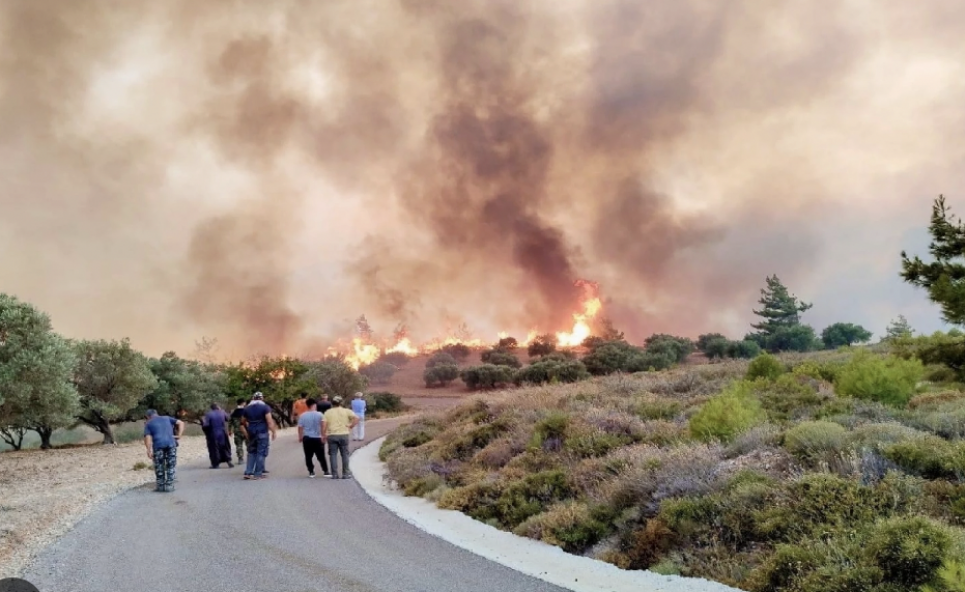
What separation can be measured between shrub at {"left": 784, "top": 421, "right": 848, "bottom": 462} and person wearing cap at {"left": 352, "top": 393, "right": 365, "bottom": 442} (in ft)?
63.0

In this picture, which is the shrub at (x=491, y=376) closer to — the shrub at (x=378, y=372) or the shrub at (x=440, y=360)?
the shrub at (x=440, y=360)

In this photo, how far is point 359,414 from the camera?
29.3 metres

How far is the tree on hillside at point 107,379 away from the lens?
1479 inches

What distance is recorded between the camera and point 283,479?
18.5m

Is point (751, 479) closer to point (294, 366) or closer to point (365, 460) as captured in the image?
point (365, 460)

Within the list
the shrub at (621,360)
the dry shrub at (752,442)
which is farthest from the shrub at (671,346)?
the dry shrub at (752,442)

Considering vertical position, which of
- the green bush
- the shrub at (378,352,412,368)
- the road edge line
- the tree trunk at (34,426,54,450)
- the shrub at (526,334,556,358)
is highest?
the shrub at (378,352,412,368)

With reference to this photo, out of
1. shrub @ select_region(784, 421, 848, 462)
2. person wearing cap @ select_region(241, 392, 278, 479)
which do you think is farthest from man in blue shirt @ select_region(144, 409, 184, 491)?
shrub @ select_region(784, 421, 848, 462)

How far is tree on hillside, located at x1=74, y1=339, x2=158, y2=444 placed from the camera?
3756 centimetres

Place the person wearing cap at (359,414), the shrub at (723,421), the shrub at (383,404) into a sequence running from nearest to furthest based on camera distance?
the shrub at (723,421)
the person wearing cap at (359,414)
the shrub at (383,404)

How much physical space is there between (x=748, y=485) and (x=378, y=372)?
88.6 metres

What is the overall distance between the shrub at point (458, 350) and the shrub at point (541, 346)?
15.5m

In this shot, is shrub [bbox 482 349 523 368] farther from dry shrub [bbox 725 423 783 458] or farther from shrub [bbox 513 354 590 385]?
dry shrub [bbox 725 423 783 458]

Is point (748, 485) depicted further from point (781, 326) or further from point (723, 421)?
→ point (781, 326)
